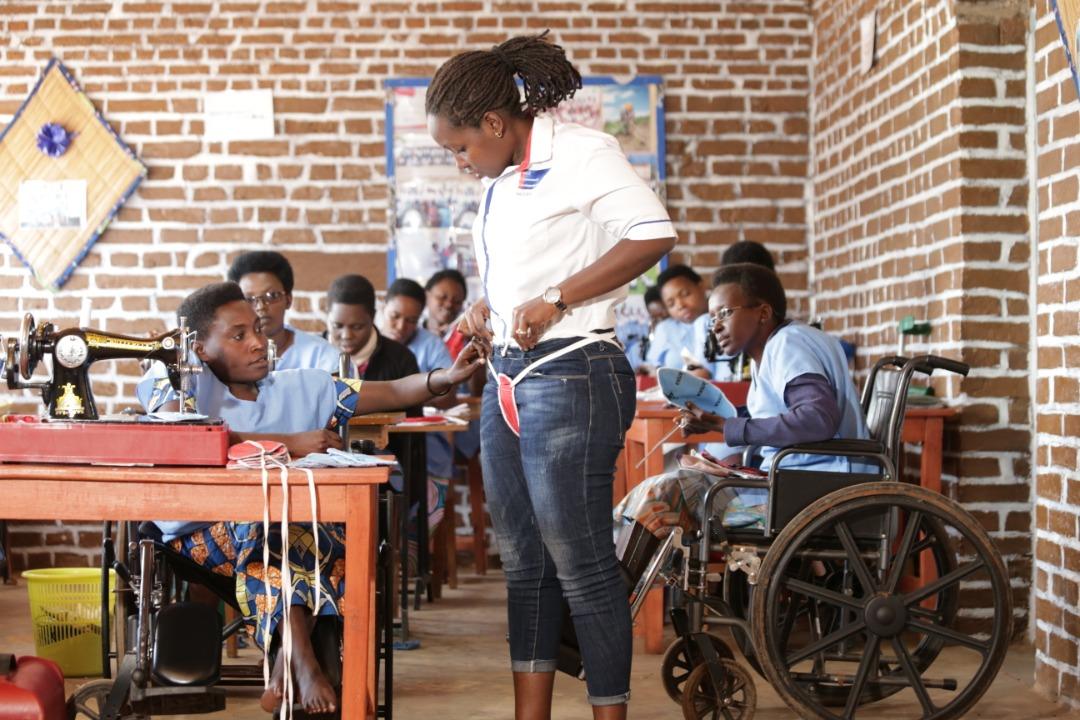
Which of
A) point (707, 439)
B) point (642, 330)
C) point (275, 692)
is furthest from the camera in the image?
point (642, 330)

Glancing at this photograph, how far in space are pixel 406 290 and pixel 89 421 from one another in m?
3.33

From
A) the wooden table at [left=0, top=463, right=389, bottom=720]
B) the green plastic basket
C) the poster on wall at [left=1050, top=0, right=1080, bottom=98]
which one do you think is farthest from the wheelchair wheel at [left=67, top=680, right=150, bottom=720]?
the poster on wall at [left=1050, top=0, right=1080, bottom=98]

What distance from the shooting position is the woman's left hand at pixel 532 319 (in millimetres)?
2355

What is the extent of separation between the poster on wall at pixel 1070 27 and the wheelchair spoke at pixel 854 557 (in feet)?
4.05

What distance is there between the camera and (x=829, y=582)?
3410 millimetres

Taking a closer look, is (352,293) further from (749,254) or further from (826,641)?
(826,641)

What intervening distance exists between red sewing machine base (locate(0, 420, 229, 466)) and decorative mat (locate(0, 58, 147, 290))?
3.98 meters

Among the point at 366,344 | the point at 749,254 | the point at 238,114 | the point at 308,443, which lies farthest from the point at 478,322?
A: the point at 238,114

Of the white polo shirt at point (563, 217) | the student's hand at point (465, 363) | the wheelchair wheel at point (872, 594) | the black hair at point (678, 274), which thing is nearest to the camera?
the white polo shirt at point (563, 217)

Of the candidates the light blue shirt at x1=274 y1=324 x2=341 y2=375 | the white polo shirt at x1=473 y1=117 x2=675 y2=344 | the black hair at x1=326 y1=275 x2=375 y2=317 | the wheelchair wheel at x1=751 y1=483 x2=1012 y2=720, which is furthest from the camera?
the black hair at x1=326 y1=275 x2=375 y2=317

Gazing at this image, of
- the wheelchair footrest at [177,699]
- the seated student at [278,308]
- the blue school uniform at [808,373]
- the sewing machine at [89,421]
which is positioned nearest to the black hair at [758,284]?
the blue school uniform at [808,373]

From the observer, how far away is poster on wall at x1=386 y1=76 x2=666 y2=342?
20.0ft

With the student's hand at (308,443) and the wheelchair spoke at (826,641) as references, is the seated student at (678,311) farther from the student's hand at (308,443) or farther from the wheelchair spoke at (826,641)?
the student's hand at (308,443)

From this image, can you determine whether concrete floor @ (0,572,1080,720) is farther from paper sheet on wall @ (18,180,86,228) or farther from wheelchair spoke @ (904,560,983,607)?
paper sheet on wall @ (18,180,86,228)
